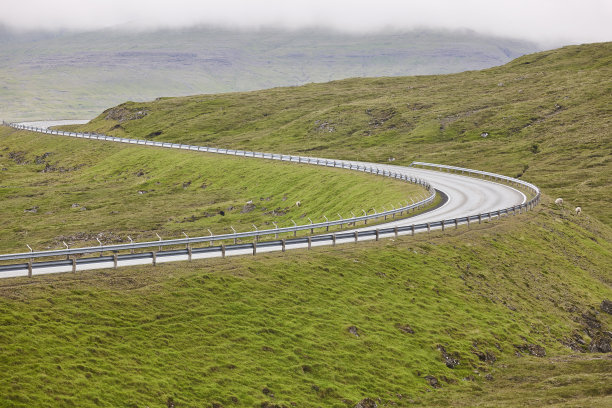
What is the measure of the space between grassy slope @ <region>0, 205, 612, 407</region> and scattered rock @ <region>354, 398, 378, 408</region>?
16.2 inches

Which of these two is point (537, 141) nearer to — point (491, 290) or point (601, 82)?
point (601, 82)

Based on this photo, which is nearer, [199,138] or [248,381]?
[248,381]

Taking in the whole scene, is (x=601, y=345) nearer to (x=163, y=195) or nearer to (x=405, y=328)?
(x=405, y=328)

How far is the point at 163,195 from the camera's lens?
10562 cm

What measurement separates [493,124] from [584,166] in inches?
1392

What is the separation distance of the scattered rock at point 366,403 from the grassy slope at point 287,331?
412mm

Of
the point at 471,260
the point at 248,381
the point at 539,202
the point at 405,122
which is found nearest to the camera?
the point at 248,381

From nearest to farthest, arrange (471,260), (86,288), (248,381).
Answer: (248,381) < (86,288) < (471,260)

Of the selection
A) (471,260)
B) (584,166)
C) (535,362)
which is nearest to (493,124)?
(584,166)

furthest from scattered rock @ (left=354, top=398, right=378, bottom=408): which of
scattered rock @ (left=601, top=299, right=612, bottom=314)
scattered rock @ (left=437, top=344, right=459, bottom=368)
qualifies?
scattered rock @ (left=601, top=299, right=612, bottom=314)

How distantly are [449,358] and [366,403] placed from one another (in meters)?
7.62

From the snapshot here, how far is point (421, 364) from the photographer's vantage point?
34.0m

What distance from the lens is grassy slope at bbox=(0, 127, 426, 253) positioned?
8031 cm

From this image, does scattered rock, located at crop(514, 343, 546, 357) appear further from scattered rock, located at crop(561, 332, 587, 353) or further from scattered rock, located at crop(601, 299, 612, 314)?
scattered rock, located at crop(601, 299, 612, 314)
